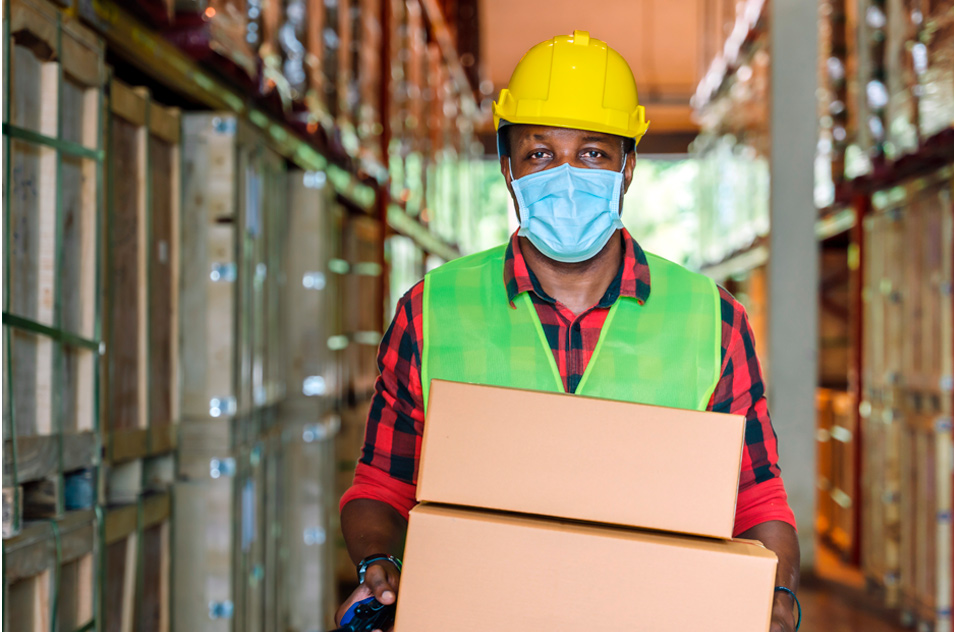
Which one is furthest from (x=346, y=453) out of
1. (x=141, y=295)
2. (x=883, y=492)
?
(x=883, y=492)

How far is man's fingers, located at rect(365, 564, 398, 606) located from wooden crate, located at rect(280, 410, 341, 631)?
363 cm

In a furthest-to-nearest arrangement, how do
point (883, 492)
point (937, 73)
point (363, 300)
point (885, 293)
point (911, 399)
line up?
point (363, 300)
point (885, 293)
point (883, 492)
point (911, 399)
point (937, 73)

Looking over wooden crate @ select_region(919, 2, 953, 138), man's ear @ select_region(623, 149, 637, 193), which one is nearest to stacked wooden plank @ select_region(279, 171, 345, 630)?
man's ear @ select_region(623, 149, 637, 193)

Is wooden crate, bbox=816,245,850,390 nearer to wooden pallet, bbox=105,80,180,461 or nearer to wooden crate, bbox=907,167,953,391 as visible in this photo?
wooden crate, bbox=907,167,953,391

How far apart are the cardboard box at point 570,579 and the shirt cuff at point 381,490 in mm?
566

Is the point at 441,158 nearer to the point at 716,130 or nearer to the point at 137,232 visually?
the point at 716,130

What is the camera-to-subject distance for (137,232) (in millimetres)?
3498

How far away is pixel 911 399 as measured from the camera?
21.4ft

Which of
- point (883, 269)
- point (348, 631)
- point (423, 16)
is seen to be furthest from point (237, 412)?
point (423, 16)

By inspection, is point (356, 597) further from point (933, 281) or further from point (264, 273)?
point (933, 281)

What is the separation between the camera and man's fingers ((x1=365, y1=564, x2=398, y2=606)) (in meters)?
1.81

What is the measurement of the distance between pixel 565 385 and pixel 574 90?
676 mm

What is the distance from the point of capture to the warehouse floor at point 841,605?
255 inches

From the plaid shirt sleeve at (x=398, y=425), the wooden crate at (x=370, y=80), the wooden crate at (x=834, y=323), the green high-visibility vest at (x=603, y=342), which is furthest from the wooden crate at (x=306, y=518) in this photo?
the wooden crate at (x=834, y=323)
